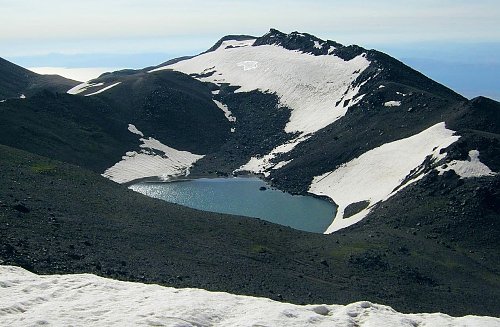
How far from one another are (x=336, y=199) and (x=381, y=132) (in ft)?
74.7

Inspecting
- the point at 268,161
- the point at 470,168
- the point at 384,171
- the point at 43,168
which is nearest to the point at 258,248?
the point at 43,168

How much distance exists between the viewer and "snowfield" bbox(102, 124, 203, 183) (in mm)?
130125

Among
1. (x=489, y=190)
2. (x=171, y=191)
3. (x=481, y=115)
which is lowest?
(x=171, y=191)

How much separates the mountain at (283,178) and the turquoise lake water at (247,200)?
14.3 ft

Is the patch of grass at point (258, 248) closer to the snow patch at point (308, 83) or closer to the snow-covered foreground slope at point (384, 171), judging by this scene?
the snow-covered foreground slope at point (384, 171)

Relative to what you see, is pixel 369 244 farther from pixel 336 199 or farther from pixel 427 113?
pixel 427 113

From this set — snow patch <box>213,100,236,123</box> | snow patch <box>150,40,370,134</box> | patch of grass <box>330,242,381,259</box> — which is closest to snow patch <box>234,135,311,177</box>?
snow patch <box>150,40,370,134</box>

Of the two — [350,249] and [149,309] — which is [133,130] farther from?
[149,309]

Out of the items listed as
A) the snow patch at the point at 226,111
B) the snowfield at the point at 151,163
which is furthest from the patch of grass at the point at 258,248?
the snow patch at the point at 226,111

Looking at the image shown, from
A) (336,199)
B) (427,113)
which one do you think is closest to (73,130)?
(336,199)

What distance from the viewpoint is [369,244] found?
241 ft

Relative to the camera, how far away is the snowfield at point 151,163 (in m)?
130

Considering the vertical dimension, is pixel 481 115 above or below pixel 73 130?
above

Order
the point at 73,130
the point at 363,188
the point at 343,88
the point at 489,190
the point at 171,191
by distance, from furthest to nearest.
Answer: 1. the point at 343,88
2. the point at 73,130
3. the point at 171,191
4. the point at 363,188
5. the point at 489,190
